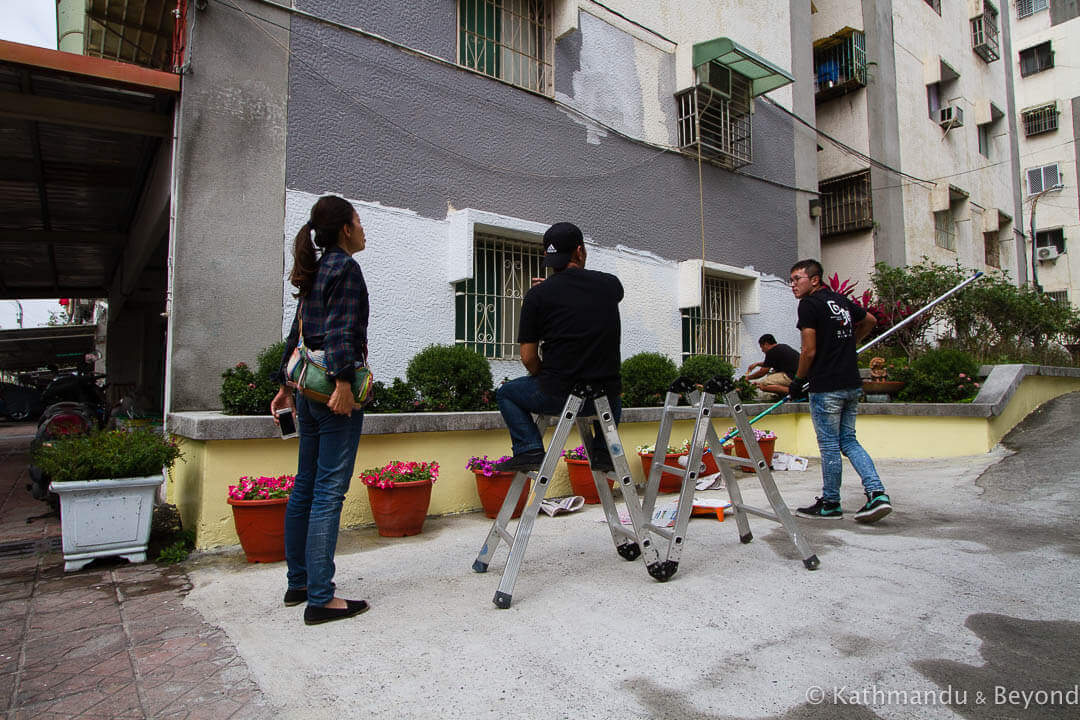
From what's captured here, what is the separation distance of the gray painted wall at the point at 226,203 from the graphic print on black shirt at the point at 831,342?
4.18m

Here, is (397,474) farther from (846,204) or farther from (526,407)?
(846,204)

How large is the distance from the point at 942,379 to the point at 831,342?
435 cm

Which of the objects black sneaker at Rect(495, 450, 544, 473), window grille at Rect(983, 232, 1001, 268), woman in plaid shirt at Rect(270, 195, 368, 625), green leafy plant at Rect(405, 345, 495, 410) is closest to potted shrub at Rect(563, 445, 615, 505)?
green leafy plant at Rect(405, 345, 495, 410)

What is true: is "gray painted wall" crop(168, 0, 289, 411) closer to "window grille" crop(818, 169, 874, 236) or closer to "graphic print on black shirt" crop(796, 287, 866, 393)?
"graphic print on black shirt" crop(796, 287, 866, 393)

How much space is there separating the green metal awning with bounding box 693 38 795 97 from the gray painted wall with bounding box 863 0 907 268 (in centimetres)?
434

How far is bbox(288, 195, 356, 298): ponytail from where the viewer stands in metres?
2.83

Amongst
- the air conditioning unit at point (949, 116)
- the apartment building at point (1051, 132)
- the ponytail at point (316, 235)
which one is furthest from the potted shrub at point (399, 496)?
the apartment building at point (1051, 132)

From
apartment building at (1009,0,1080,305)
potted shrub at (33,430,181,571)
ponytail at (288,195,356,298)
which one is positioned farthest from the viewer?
apartment building at (1009,0,1080,305)

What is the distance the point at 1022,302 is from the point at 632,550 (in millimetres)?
10649

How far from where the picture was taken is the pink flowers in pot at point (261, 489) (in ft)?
12.5

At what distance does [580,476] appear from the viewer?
5.45 meters

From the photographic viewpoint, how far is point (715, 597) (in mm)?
2938

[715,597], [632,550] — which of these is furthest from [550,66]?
[715,597]

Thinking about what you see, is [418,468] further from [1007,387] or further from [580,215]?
[1007,387]
